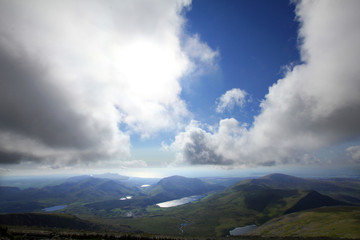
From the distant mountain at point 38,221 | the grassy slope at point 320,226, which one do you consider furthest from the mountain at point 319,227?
the distant mountain at point 38,221

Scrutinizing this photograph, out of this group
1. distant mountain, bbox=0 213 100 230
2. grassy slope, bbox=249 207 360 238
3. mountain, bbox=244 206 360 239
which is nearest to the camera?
mountain, bbox=244 206 360 239

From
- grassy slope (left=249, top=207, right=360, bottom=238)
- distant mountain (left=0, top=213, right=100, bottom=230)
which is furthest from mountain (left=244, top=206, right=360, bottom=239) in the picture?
distant mountain (left=0, top=213, right=100, bottom=230)

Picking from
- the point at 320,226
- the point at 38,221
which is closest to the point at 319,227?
the point at 320,226

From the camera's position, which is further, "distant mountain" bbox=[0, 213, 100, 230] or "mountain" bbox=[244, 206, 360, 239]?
"distant mountain" bbox=[0, 213, 100, 230]

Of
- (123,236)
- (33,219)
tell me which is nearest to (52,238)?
(123,236)

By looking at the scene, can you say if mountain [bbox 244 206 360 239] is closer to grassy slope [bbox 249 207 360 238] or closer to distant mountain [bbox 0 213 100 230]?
grassy slope [bbox 249 207 360 238]

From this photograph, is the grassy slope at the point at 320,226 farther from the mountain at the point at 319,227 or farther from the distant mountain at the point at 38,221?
the distant mountain at the point at 38,221

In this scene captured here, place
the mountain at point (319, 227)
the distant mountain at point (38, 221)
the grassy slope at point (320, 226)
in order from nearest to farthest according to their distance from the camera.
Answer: the mountain at point (319, 227)
the grassy slope at point (320, 226)
the distant mountain at point (38, 221)

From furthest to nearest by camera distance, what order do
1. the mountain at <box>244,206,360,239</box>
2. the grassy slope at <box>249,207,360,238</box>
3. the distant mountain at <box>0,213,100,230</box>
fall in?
the distant mountain at <box>0,213,100,230</box> < the grassy slope at <box>249,207,360,238</box> < the mountain at <box>244,206,360,239</box>

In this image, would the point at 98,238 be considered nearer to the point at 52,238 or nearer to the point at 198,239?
the point at 52,238

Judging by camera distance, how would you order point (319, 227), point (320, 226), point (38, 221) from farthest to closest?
point (38, 221) → point (320, 226) → point (319, 227)

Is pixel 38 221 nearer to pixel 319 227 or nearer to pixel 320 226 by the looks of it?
pixel 319 227

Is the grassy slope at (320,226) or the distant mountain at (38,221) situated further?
the distant mountain at (38,221)
